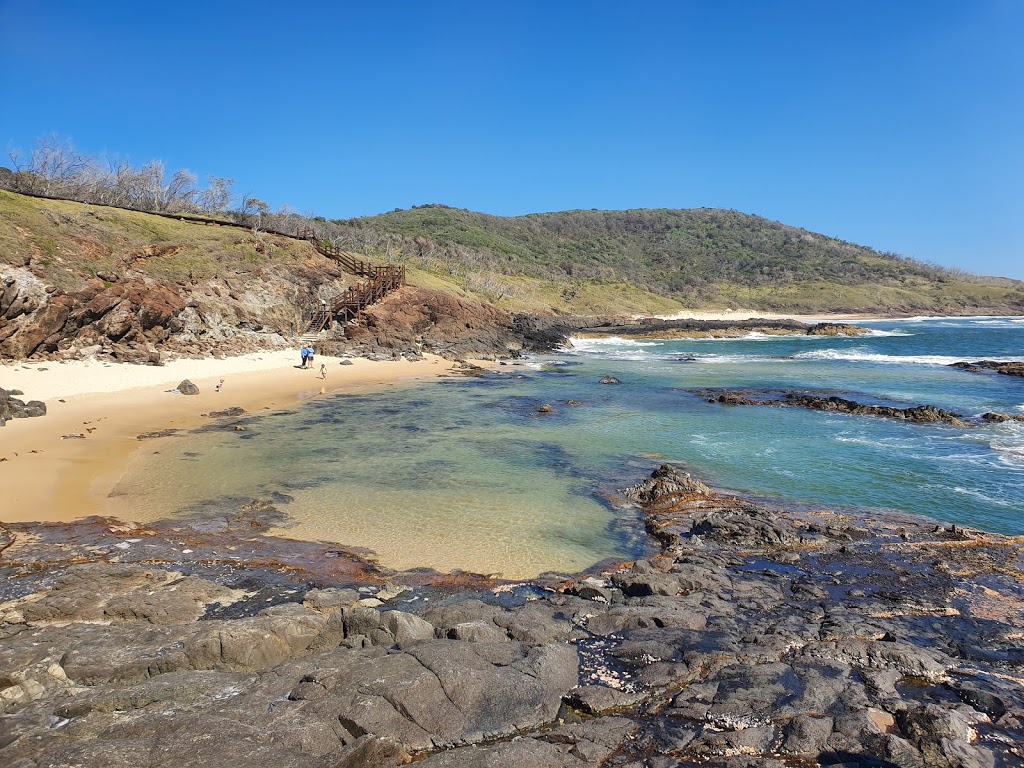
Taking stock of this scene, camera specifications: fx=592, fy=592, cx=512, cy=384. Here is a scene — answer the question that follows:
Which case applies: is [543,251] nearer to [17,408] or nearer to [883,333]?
[883,333]

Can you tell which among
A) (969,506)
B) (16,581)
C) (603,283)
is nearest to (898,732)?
(969,506)

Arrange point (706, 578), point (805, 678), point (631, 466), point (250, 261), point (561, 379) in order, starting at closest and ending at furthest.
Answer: point (805, 678) → point (706, 578) → point (631, 466) → point (561, 379) → point (250, 261)

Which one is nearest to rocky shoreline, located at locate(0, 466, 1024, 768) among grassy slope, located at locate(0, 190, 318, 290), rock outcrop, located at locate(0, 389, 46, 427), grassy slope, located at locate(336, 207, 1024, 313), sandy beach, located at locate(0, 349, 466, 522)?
sandy beach, located at locate(0, 349, 466, 522)

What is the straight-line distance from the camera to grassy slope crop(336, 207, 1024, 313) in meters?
94.8

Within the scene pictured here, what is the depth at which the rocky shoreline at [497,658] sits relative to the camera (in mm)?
5230

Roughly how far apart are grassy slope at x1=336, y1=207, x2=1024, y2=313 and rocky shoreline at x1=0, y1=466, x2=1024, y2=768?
6294 centimetres

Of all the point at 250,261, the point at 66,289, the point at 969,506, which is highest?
the point at 250,261

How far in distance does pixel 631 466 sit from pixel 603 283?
3554 inches

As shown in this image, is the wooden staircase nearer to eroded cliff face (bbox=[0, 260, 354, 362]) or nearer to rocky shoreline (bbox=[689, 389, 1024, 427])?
eroded cliff face (bbox=[0, 260, 354, 362])

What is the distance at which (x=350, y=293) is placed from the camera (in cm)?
4428

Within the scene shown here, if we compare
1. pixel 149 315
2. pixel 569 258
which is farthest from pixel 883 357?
pixel 569 258

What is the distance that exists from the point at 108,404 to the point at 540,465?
15.9 meters

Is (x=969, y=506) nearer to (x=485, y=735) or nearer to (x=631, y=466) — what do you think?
(x=631, y=466)

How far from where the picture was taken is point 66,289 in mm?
28062
